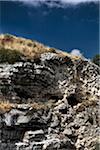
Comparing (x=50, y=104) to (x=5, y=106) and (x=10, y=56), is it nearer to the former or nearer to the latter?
(x=5, y=106)

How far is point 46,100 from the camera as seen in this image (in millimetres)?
49406

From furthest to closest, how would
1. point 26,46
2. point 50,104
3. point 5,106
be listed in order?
point 26,46
point 50,104
point 5,106

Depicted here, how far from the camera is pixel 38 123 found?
45125 millimetres

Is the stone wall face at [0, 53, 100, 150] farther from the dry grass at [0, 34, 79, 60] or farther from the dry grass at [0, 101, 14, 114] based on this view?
the dry grass at [0, 34, 79, 60]

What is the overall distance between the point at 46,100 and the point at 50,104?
1.13 metres

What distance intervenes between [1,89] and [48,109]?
210 inches

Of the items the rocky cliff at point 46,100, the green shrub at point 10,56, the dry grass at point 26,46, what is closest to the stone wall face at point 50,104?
the rocky cliff at point 46,100

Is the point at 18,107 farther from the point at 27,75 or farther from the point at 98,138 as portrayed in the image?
the point at 98,138

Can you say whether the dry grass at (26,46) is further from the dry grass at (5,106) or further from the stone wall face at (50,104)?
the dry grass at (5,106)

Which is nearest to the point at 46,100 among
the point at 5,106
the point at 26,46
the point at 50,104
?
the point at 50,104

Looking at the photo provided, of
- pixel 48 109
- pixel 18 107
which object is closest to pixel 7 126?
pixel 18 107

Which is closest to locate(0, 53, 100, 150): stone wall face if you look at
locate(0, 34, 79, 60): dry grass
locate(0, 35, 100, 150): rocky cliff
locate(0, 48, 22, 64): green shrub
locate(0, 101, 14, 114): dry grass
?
locate(0, 35, 100, 150): rocky cliff

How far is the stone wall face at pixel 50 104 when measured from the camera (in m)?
43.9

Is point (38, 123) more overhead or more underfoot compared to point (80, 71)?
more underfoot
